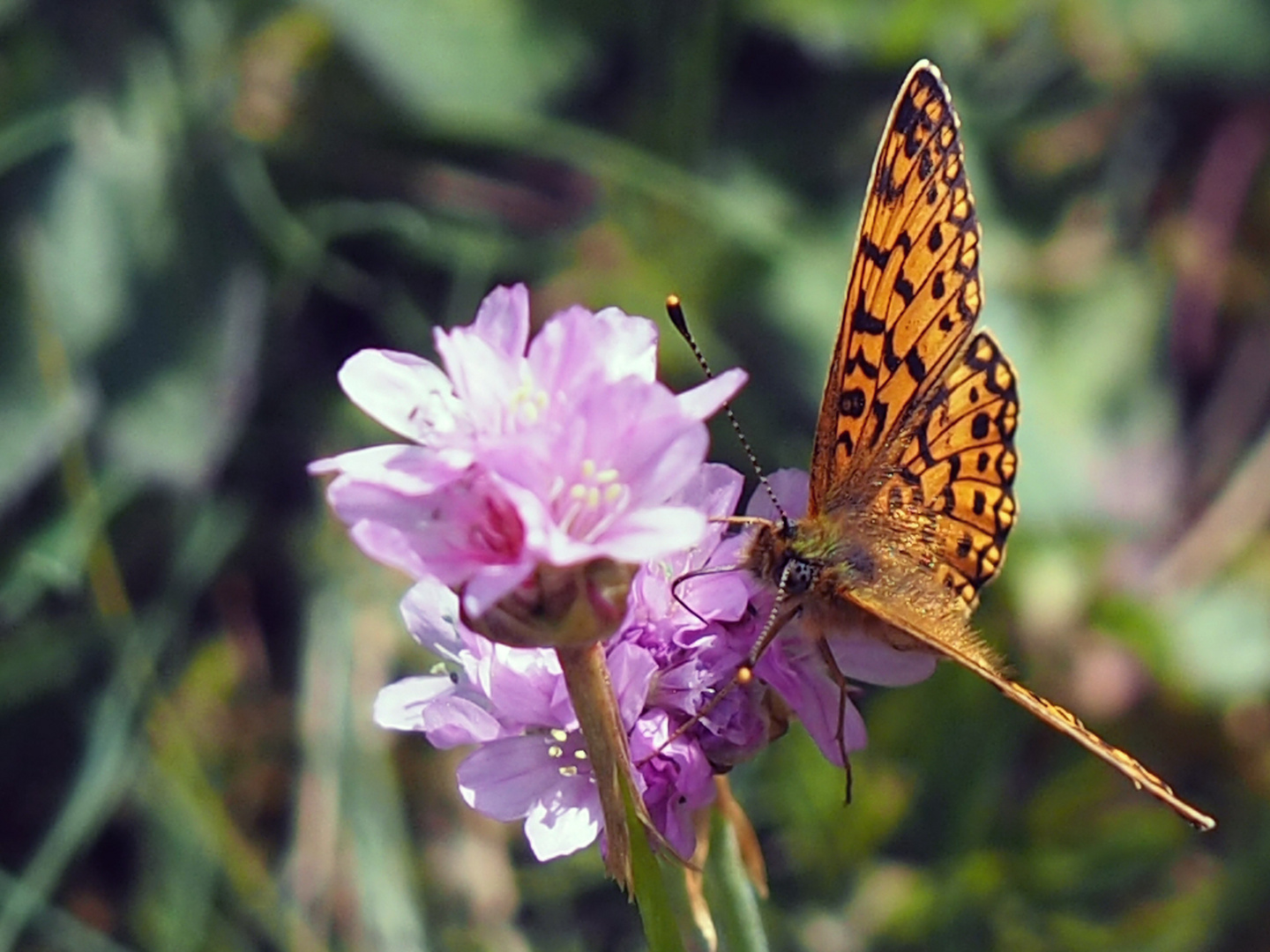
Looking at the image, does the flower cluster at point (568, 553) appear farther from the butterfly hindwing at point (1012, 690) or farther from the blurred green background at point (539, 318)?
the blurred green background at point (539, 318)

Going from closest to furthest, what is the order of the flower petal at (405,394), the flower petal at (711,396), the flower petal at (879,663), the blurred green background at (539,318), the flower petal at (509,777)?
the flower petal at (711,396) → the flower petal at (405,394) → the flower petal at (509,777) → the flower petal at (879,663) → the blurred green background at (539,318)

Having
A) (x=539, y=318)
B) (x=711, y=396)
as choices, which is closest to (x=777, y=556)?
(x=711, y=396)

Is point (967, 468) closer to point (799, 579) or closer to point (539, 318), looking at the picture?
point (799, 579)

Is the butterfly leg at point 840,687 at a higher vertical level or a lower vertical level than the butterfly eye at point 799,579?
lower

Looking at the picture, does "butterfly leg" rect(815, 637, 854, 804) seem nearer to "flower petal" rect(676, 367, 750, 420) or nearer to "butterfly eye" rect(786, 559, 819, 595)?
"butterfly eye" rect(786, 559, 819, 595)

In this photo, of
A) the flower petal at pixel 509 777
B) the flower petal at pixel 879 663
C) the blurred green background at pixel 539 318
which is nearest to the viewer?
the flower petal at pixel 509 777

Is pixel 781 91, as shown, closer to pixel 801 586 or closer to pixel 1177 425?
pixel 1177 425

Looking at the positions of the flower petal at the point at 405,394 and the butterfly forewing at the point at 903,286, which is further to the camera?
the butterfly forewing at the point at 903,286

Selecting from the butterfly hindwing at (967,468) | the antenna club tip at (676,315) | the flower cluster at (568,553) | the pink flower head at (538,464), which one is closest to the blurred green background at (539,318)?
the butterfly hindwing at (967,468)

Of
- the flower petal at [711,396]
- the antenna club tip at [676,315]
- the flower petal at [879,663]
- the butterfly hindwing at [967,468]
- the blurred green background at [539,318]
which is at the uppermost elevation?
the flower petal at [711,396]
